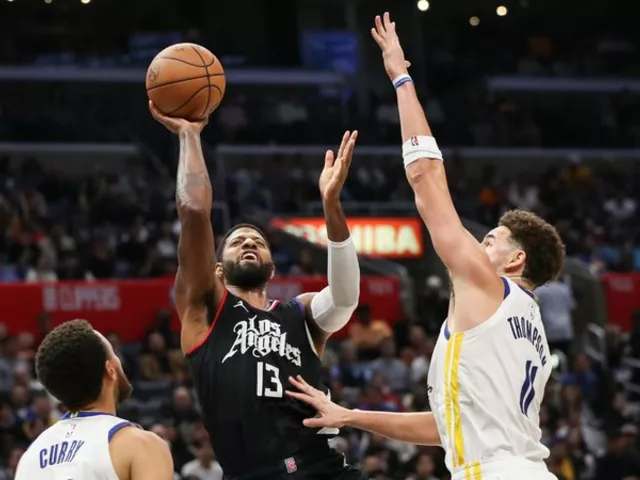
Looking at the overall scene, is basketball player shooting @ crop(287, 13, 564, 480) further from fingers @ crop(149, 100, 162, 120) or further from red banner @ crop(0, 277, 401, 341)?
red banner @ crop(0, 277, 401, 341)

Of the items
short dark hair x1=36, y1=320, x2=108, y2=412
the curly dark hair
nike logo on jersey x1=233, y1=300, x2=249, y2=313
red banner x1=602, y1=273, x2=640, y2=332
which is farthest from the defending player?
red banner x1=602, y1=273, x2=640, y2=332

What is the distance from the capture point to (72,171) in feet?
78.8

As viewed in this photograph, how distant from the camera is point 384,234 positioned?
22312mm

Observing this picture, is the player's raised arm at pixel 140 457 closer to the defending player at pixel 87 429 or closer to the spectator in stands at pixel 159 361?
the defending player at pixel 87 429

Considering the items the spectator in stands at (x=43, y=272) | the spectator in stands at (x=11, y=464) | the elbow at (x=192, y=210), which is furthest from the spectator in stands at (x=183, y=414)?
the elbow at (x=192, y=210)

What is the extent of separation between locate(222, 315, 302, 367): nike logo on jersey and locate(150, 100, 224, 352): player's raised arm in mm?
157

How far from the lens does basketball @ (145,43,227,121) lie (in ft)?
19.3

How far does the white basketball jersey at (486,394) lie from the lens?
15.9 feet

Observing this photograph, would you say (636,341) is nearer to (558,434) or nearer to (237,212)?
(558,434)

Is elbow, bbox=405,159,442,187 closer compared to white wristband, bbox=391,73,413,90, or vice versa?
elbow, bbox=405,159,442,187

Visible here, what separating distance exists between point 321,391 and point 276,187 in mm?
17352

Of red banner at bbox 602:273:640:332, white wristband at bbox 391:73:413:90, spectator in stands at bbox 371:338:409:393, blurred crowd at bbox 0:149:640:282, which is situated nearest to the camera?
white wristband at bbox 391:73:413:90

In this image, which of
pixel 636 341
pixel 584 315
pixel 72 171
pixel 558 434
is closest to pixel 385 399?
pixel 558 434

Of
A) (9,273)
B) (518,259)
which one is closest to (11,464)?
(9,273)
